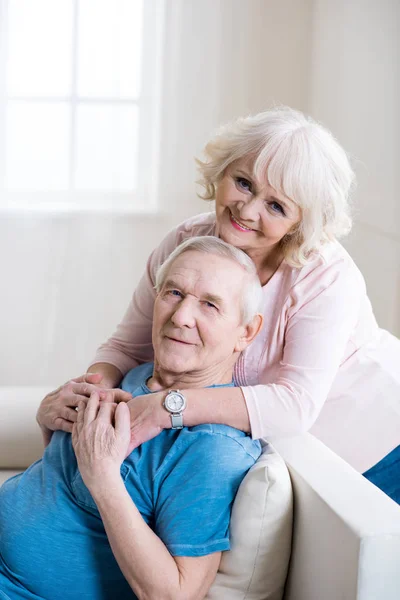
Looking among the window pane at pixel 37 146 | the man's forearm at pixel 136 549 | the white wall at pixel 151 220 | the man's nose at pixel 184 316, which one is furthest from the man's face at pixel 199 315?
the window pane at pixel 37 146

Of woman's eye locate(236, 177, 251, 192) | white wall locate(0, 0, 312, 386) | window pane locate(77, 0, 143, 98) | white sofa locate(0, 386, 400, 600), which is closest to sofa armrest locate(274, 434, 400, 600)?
white sofa locate(0, 386, 400, 600)

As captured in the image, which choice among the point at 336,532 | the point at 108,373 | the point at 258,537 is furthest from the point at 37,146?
the point at 336,532

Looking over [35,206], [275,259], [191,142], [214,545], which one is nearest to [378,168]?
[191,142]

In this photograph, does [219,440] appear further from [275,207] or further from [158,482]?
[275,207]

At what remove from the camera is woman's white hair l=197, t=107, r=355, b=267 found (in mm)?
1690

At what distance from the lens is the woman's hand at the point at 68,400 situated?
1.64m

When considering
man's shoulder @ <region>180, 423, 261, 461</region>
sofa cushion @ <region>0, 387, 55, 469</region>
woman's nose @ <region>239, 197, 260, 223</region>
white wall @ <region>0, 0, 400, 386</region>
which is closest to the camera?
man's shoulder @ <region>180, 423, 261, 461</region>

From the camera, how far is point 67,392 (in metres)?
1.72

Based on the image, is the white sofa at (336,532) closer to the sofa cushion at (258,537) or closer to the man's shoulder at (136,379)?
the sofa cushion at (258,537)

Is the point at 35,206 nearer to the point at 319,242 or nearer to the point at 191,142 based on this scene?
the point at 191,142

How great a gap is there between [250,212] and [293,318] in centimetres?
25

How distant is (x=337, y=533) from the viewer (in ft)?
4.23

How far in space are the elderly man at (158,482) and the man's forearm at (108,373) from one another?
0.20 metres

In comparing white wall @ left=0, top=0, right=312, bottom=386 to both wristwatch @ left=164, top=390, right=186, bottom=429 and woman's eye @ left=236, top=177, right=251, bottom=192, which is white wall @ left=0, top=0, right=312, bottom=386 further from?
wristwatch @ left=164, top=390, right=186, bottom=429
